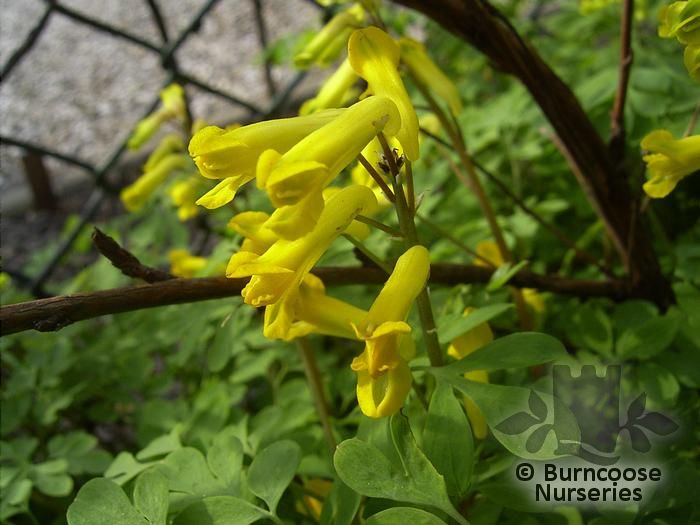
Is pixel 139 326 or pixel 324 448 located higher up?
pixel 139 326

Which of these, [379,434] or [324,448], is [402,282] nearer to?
[379,434]

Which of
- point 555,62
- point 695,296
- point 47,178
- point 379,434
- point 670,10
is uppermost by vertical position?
point 47,178

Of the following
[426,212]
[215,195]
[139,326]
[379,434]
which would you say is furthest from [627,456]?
[139,326]

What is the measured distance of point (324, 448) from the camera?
1.00 metres

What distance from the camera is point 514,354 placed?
69 cm

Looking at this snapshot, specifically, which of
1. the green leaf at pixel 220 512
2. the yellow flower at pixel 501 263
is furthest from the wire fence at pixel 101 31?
the green leaf at pixel 220 512

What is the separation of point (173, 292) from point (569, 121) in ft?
1.93

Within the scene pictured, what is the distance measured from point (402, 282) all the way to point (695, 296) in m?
0.54

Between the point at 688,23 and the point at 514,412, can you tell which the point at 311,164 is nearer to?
the point at 514,412

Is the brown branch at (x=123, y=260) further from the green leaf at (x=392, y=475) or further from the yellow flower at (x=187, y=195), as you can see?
the yellow flower at (x=187, y=195)

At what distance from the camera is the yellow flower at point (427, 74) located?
1.03 m

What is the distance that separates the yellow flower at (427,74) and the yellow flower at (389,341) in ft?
1.37

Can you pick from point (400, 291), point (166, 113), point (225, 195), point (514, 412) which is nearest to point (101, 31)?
point (166, 113)

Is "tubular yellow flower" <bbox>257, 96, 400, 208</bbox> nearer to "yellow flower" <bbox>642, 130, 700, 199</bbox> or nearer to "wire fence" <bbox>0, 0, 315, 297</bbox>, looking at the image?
"yellow flower" <bbox>642, 130, 700, 199</bbox>
